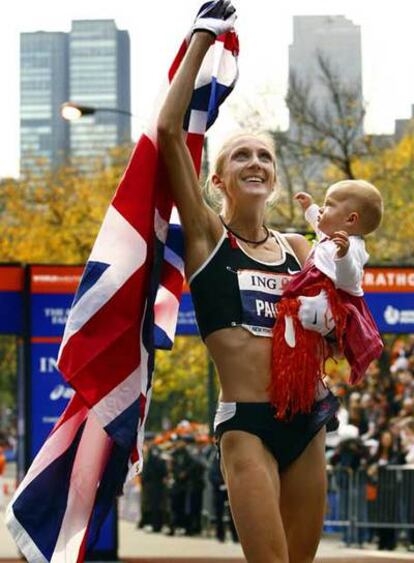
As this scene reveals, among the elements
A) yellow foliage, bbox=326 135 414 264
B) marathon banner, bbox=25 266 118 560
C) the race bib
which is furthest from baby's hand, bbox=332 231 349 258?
yellow foliage, bbox=326 135 414 264

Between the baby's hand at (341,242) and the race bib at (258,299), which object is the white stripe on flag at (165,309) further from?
the baby's hand at (341,242)

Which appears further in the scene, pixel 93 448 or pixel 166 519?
pixel 166 519

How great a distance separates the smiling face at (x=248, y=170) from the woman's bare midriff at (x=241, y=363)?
1.68 ft

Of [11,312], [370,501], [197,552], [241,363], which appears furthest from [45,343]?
[241,363]

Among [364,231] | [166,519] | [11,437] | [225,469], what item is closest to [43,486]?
[225,469]

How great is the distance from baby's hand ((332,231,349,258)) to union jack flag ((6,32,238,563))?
0.56 meters

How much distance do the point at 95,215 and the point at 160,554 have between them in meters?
20.9

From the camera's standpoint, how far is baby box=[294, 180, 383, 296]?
5.76 m

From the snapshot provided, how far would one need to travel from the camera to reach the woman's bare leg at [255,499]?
214 inches

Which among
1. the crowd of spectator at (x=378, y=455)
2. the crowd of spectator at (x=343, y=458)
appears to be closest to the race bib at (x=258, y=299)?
the crowd of spectator at (x=378, y=455)

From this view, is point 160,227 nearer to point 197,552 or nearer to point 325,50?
point 197,552

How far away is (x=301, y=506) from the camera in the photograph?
18.7ft

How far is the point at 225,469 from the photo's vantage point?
5664mm

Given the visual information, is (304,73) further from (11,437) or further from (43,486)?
(11,437)
